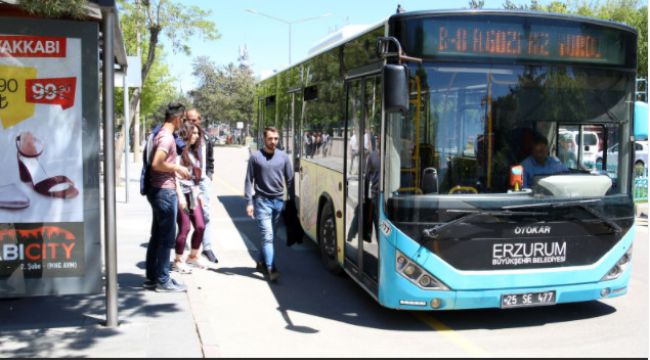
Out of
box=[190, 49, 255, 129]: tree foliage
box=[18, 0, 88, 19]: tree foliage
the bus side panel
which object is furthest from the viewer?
box=[190, 49, 255, 129]: tree foliage

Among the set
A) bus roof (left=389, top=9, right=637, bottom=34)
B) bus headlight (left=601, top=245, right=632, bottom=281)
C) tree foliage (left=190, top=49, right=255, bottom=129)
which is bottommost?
bus headlight (left=601, top=245, right=632, bottom=281)

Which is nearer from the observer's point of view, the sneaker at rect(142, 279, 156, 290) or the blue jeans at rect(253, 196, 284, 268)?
the sneaker at rect(142, 279, 156, 290)

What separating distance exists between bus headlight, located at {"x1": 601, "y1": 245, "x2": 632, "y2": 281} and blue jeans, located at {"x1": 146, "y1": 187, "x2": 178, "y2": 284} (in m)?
4.14

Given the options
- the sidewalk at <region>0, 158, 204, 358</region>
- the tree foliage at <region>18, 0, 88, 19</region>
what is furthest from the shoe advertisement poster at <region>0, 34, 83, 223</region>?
the sidewalk at <region>0, 158, 204, 358</region>

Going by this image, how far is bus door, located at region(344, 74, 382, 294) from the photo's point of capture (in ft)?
20.5

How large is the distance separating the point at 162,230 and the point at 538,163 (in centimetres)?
369

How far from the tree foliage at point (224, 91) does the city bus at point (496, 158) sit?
57339mm

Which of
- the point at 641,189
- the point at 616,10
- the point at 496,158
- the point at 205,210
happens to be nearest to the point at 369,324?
the point at 496,158

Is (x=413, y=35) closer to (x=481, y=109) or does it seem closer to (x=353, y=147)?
(x=481, y=109)

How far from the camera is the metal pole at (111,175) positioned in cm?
555

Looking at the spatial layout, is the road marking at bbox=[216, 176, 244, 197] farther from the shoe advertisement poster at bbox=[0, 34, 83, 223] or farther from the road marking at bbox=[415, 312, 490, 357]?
the shoe advertisement poster at bbox=[0, 34, 83, 223]

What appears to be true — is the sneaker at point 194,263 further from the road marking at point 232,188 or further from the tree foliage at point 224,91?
the tree foliage at point 224,91

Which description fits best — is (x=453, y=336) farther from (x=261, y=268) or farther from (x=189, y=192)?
(x=189, y=192)

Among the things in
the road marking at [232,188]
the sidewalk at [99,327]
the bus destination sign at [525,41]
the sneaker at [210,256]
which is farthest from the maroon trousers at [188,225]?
the road marking at [232,188]
